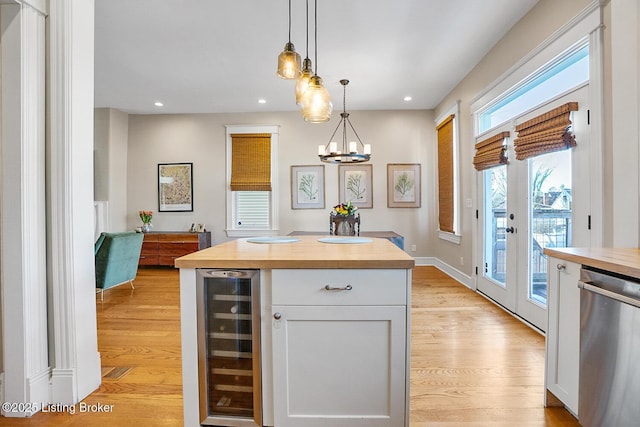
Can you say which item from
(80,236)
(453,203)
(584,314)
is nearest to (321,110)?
(80,236)

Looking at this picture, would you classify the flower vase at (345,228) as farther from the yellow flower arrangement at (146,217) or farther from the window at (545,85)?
the yellow flower arrangement at (146,217)

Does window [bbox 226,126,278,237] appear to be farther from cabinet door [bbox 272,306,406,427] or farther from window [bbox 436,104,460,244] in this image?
cabinet door [bbox 272,306,406,427]

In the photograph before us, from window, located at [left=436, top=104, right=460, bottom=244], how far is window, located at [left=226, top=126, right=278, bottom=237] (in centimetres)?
280

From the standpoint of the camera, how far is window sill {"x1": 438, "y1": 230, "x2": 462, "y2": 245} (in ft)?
15.4

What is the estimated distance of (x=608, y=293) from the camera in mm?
1247

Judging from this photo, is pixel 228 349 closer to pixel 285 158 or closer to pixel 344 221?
pixel 344 221

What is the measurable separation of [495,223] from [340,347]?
301 centimetres

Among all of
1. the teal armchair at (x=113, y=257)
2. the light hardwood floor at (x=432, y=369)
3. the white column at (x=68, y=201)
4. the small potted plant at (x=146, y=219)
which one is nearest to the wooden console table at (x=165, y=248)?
the small potted plant at (x=146, y=219)

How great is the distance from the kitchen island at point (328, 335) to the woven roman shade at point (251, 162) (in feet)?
14.8

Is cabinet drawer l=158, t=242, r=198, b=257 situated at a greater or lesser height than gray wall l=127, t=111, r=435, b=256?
lesser

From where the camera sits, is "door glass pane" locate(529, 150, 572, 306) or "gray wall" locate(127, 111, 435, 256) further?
"gray wall" locate(127, 111, 435, 256)

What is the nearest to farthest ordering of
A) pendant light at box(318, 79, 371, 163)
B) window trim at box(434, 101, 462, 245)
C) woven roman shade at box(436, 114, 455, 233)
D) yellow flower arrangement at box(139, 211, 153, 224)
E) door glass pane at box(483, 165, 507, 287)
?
door glass pane at box(483, 165, 507, 287) < pendant light at box(318, 79, 371, 163) < window trim at box(434, 101, 462, 245) < woven roman shade at box(436, 114, 455, 233) < yellow flower arrangement at box(139, 211, 153, 224)

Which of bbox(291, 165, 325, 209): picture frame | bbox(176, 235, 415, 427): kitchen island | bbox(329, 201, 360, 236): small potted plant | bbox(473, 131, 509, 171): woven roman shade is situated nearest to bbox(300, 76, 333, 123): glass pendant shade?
bbox(176, 235, 415, 427): kitchen island

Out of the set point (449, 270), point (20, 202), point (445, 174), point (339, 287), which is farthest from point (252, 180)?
point (339, 287)
